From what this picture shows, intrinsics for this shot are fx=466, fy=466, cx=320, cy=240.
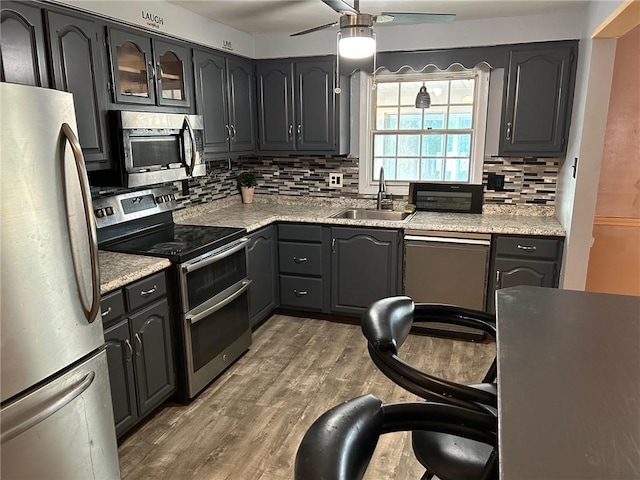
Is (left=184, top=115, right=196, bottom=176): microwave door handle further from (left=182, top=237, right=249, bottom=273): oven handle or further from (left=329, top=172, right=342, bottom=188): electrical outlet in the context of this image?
(left=329, top=172, right=342, bottom=188): electrical outlet

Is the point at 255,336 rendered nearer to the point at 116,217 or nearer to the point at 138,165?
the point at 116,217

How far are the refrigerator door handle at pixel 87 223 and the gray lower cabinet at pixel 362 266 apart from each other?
6.89 ft

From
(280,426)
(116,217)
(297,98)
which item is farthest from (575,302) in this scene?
(297,98)

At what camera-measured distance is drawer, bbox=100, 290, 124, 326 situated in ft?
6.70

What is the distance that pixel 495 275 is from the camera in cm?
333

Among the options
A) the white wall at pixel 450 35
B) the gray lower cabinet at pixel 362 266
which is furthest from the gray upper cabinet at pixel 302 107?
the gray lower cabinet at pixel 362 266

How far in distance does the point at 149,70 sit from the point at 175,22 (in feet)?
1.50

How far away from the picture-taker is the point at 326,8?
3.06 metres

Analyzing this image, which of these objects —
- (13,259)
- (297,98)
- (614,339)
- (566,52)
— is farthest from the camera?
(297,98)

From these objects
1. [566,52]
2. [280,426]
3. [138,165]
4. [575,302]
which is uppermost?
[566,52]

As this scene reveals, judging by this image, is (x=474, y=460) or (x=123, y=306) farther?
(x=123, y=306)

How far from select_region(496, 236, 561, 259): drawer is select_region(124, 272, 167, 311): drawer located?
226 cm

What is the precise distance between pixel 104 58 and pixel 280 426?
84.4 inches

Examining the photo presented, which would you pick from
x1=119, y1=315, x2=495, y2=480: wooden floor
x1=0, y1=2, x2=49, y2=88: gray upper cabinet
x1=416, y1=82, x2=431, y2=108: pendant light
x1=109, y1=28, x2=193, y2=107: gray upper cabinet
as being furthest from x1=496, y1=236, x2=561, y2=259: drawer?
x1=0, y1=2, x2=49, y2=88: gray upper cabinet
